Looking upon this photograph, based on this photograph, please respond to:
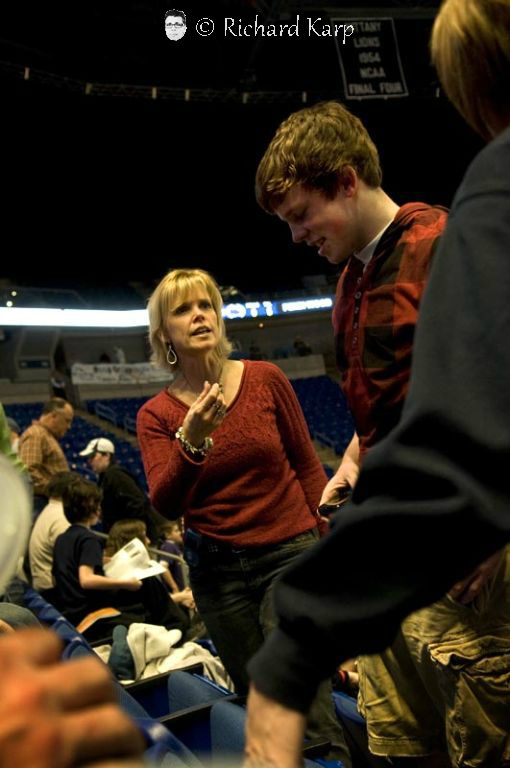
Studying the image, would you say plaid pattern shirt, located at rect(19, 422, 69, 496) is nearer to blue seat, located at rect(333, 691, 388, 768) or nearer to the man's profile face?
blue seat, located at rect(333, 691, 388, 768)

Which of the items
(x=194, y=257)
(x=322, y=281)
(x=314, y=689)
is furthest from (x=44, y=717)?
(x=322, y=281)

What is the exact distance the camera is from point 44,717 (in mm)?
403

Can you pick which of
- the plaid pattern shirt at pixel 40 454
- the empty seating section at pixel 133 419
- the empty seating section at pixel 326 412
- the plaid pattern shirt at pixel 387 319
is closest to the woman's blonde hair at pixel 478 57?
the plaid pattern shirt at pixel 387 319

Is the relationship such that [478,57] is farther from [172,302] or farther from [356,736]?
[356,736]

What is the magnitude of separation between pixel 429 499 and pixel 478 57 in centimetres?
49

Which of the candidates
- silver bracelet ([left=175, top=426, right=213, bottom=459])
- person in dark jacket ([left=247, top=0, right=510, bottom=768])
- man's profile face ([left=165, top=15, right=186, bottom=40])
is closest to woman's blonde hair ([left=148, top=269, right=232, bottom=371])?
silver bracelet ([left=175, top=426, right=213, bottom=459])

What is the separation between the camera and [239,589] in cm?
192

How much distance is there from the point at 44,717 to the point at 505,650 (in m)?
1.04

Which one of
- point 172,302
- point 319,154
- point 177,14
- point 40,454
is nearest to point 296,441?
point 172,302

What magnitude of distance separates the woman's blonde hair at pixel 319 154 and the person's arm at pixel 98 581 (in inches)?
94.9

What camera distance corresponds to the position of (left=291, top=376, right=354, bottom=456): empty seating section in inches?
631

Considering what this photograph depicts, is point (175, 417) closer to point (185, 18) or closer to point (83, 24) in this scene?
point (185, 18)

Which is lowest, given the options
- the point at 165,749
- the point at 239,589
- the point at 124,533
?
the point at 124,533

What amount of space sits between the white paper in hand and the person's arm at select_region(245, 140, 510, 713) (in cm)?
280
